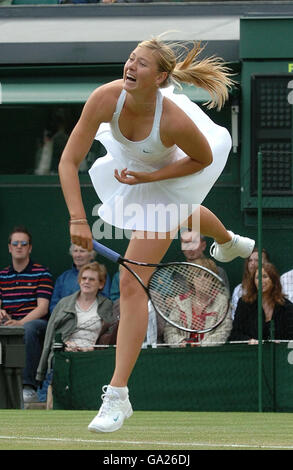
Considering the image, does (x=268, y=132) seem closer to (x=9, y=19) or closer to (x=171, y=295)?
(x=9, y=19)

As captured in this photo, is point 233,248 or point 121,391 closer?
point 121,391

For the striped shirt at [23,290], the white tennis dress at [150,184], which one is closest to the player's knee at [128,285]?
the white tennis dress at [150,184]

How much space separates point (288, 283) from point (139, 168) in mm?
3302

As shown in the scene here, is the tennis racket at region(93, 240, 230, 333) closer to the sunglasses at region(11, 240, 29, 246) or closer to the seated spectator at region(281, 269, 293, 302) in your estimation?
the seated spectator at region(281, 269, 293, 302)

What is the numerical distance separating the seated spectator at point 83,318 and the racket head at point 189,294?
7.61 feet

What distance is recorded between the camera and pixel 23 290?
10.2 m

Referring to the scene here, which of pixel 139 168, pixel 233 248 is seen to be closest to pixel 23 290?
pixel 233 248

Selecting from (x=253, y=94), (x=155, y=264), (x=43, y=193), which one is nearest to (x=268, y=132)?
(x=253, y=94)

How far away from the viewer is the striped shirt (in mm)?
10148

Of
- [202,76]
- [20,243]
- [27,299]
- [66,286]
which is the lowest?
[27,299]

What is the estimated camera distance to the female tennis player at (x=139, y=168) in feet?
19.1

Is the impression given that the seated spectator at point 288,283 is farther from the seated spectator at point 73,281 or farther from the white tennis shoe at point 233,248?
the white tennis shoe at point 233,248

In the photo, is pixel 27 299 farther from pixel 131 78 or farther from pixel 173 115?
pixel 131 78
